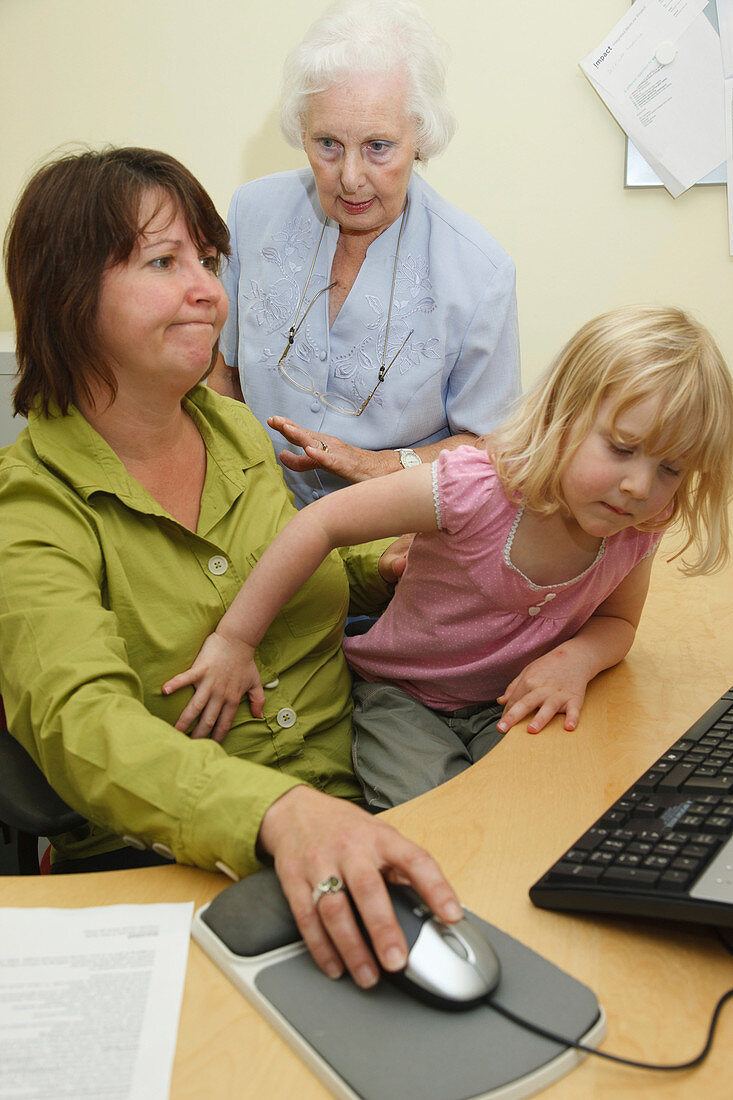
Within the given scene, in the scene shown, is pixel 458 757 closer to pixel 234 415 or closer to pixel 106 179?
pixel 234 415

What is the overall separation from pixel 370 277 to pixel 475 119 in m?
0.97

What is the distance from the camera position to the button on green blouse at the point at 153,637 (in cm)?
78

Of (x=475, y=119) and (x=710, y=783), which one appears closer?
(x=710, y=783)

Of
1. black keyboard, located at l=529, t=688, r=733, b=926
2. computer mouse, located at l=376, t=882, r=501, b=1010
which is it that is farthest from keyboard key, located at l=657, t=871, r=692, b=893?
computer mouse, located at l=376, t=882, r=501, b=1010

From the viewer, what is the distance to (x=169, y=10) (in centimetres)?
248

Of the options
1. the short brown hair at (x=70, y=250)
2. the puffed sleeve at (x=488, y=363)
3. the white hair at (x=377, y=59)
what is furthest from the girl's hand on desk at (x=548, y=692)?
the white hair at (x=377, y=59)

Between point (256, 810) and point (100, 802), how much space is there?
16 centimetres

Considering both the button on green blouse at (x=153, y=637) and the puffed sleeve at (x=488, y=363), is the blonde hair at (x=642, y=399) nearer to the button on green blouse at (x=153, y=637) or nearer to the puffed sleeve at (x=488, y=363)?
the button on green blouse at (x=153, y=637)

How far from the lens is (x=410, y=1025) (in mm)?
593

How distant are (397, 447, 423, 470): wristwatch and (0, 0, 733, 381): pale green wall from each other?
106cm

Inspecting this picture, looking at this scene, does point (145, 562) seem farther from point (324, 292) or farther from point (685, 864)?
point (324, 292)

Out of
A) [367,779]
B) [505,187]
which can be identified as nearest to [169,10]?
[505,187]

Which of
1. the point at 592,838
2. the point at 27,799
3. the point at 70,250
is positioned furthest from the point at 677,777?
the point at 70,250

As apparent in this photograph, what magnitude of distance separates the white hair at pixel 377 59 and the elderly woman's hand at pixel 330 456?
613 mm
